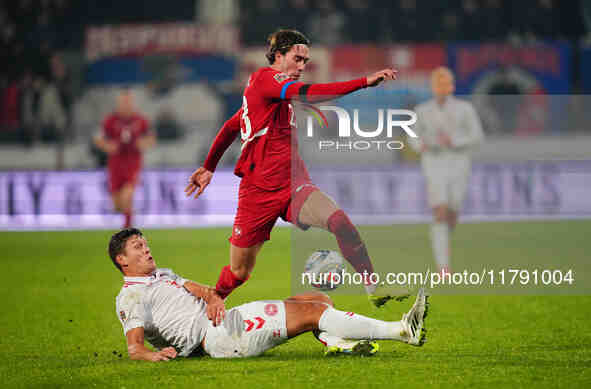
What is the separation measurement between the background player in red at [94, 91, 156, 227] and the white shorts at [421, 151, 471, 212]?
21.9 feet

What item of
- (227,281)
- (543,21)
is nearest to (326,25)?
(543,21)

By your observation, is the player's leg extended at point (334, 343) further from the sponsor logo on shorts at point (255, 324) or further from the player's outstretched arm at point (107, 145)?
the player's outstretched arm at point (107, 145)

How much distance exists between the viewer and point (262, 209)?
18.1 feet

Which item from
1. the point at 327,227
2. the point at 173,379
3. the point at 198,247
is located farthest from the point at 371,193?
the point at 198,247

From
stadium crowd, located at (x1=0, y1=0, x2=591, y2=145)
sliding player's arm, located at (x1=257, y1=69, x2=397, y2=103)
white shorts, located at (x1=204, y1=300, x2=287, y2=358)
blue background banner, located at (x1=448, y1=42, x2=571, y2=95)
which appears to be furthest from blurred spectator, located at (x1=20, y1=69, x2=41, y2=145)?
white shorts, located at (x1=204, y1=300, x2=287, y2=358)

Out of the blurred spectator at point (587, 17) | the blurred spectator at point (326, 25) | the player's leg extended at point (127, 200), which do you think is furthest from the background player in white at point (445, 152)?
the blurred spectator at point (326, 25)

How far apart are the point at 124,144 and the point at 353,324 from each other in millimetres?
8668

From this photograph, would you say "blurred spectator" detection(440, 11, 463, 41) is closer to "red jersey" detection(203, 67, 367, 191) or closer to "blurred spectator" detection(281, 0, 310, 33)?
"blurred spectator" detection(281, 0, 310, 33)

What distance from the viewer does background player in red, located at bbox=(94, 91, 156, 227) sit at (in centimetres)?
1295

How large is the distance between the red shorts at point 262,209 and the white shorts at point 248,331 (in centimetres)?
56

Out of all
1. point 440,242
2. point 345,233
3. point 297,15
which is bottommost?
point 440,242

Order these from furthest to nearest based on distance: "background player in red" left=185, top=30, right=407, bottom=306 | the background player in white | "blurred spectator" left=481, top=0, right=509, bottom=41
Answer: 1. "blurred spectator" left=481, top=0, right=509, bottom=41
2. the background player in white
3. "background player in red" left=185, top=30, right=407, bottom=306

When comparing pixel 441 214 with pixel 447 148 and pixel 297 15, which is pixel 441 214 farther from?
pixel 297 15

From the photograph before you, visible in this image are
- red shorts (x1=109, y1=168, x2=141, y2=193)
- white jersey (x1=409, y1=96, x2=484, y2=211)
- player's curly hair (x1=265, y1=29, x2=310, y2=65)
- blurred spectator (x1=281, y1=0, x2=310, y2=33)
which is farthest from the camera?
blurred spectator (x1=281, y1=0, x2=310, y2=33)
